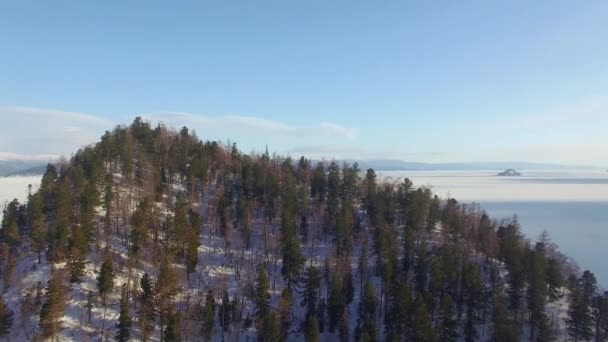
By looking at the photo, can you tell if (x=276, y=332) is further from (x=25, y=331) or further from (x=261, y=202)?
(x=261, y=202)

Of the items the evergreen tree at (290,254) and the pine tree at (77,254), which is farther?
the evergreen tree at (290,254)

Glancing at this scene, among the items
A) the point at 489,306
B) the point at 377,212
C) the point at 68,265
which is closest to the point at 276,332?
the point at 68,265

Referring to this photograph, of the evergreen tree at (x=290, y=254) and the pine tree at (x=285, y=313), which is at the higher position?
the evergreen tree at (x=290, y=254)

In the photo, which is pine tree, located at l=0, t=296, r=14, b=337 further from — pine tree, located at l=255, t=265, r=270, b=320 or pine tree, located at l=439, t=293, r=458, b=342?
pine tree, located at l=439, t=293, r=458, b=342

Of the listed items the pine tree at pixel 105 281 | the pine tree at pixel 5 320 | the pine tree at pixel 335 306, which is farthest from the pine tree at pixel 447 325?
the pine tree at pixel 5 320

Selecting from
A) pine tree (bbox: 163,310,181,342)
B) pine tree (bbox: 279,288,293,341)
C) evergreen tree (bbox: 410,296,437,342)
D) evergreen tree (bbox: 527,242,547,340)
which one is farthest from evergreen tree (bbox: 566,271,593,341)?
pine tree (bbox: 163,310,181,342)

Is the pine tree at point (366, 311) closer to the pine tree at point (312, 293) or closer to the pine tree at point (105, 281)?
the pine tree at point (312, 293)

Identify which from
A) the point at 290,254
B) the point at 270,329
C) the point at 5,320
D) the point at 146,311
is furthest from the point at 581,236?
the point at 5,320
